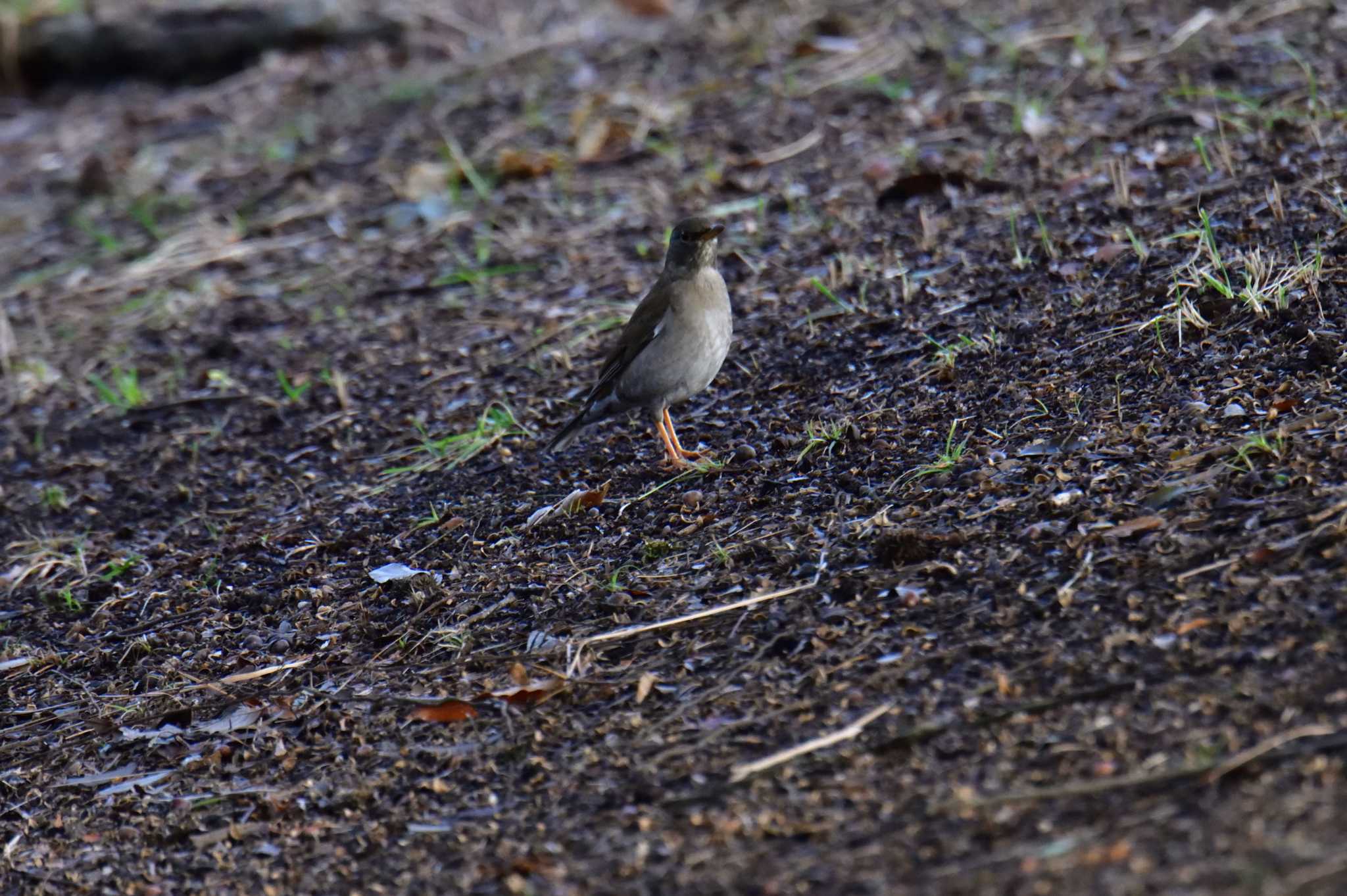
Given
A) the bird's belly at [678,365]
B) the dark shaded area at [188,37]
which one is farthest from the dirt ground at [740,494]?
the dark shaded area at [188,37]

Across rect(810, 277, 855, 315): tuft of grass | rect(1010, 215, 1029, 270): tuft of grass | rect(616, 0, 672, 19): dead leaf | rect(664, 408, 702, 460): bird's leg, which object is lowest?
rect(664, 408, 702, 460): bird's leg

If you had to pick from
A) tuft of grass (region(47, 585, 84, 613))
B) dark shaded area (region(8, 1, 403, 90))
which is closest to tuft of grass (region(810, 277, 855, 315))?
tuft of grass (region(47, 585, 84, 613))

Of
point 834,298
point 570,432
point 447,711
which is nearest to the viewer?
point 447,711

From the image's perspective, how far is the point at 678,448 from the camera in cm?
491

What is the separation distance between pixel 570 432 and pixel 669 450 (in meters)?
0.40

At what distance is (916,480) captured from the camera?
423 cm

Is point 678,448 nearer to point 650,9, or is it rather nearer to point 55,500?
point 55,500

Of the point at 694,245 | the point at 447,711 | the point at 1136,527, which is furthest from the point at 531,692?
the point at 694,245

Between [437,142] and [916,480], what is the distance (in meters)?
4.68

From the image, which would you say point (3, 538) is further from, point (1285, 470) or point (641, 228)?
point (1285, 470)

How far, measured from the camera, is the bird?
4.84 meters

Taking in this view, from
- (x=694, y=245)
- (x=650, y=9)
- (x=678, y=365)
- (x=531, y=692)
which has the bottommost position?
(x=531, y=692)

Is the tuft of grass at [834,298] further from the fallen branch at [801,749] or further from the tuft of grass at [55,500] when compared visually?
the tuft of grass at [55,500]

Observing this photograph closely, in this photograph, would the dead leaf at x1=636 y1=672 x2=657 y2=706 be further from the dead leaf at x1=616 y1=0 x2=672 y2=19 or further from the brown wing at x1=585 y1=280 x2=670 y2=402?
the dead leaf at x1=616 y1=0 x2=672 y2=19
